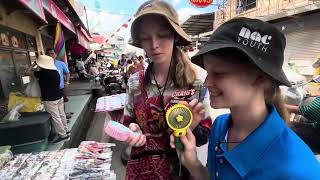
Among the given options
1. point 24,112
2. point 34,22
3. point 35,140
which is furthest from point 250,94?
point 34,22

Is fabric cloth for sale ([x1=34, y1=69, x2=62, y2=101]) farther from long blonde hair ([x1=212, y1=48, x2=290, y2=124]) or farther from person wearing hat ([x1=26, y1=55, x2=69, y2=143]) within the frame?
long blonde hair ([x1=212, y1=48, x2=290, y2=124])

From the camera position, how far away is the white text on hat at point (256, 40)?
0.98 meters

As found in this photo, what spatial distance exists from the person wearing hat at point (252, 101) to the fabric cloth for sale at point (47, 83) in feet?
15.0

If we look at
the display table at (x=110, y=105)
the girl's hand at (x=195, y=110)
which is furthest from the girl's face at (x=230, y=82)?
the display table at (x=110, y=105)

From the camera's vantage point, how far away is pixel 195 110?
4.61ft

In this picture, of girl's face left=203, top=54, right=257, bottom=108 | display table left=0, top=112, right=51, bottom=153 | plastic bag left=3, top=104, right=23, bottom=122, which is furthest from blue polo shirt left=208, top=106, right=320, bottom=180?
plastic bag left=3, top=104, right=23, bottom=122

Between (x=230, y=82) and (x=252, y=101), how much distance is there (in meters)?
0.13

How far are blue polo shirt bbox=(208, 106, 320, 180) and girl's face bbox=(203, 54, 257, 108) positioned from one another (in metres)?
0.14

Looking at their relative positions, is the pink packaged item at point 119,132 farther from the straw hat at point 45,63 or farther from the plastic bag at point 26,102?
the straw hat at point 45,63

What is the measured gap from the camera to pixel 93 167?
227 centimetres

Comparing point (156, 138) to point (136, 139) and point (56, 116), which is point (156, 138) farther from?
point (56, 116)

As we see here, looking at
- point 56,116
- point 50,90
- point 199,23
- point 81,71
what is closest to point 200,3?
point 199,23

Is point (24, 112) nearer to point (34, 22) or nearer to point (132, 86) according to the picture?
point (132, 86)

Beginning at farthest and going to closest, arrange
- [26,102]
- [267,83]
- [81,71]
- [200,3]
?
[81,71]
[200,3]
[26,102]
[267,83]
